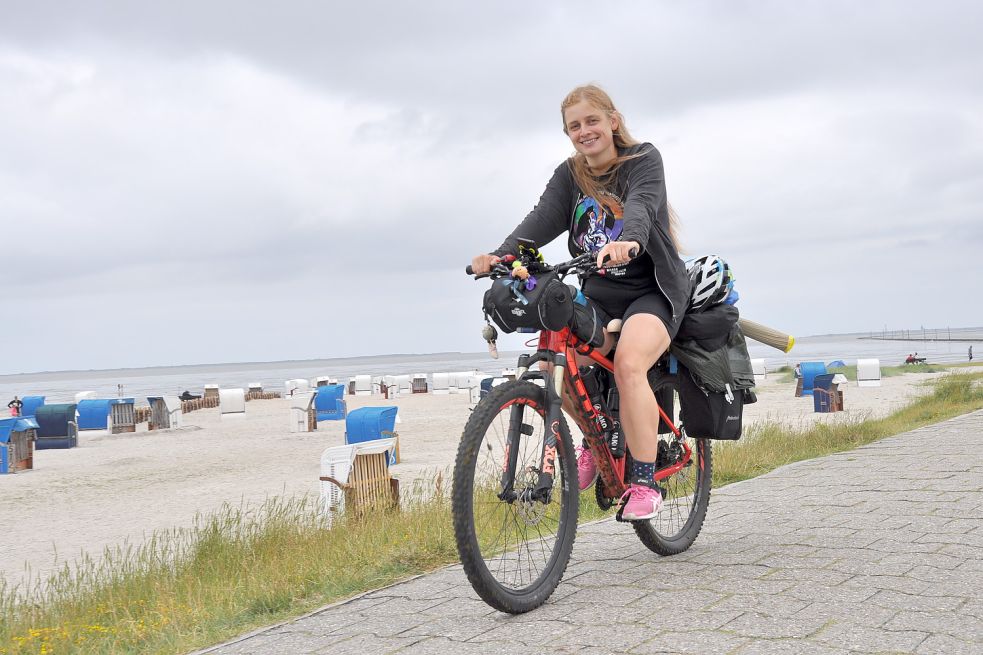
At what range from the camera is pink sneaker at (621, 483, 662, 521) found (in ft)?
13.2

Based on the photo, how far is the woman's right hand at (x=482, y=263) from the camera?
153 inches

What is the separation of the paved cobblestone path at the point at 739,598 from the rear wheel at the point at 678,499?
0.11 meters

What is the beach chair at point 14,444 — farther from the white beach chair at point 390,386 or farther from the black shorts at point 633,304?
the white beach chair at point 390,386

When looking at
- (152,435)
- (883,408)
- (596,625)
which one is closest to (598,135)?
(596,625)

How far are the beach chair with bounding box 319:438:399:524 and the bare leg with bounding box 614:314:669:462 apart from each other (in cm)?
385

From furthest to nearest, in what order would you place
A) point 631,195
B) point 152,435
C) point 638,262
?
point 152,435 → point 638,262 → point 631,195

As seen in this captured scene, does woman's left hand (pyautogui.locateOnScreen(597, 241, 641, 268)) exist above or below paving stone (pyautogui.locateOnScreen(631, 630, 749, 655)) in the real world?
above

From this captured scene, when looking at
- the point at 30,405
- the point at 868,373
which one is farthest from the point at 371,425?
the point at 868,373

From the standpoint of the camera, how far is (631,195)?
398cm

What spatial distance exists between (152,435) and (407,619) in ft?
79.1

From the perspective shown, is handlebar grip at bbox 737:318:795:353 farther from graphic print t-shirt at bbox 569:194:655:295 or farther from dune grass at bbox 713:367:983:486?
dune grass at bbox 713:367:983:486

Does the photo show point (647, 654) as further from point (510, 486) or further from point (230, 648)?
point (230, 648)

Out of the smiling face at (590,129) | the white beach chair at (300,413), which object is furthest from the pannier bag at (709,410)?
the white beach chair at (300,413)

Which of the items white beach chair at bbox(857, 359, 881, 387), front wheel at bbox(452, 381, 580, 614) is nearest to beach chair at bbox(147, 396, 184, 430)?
white beach chair at bbox(857, 359, 881, 387)
